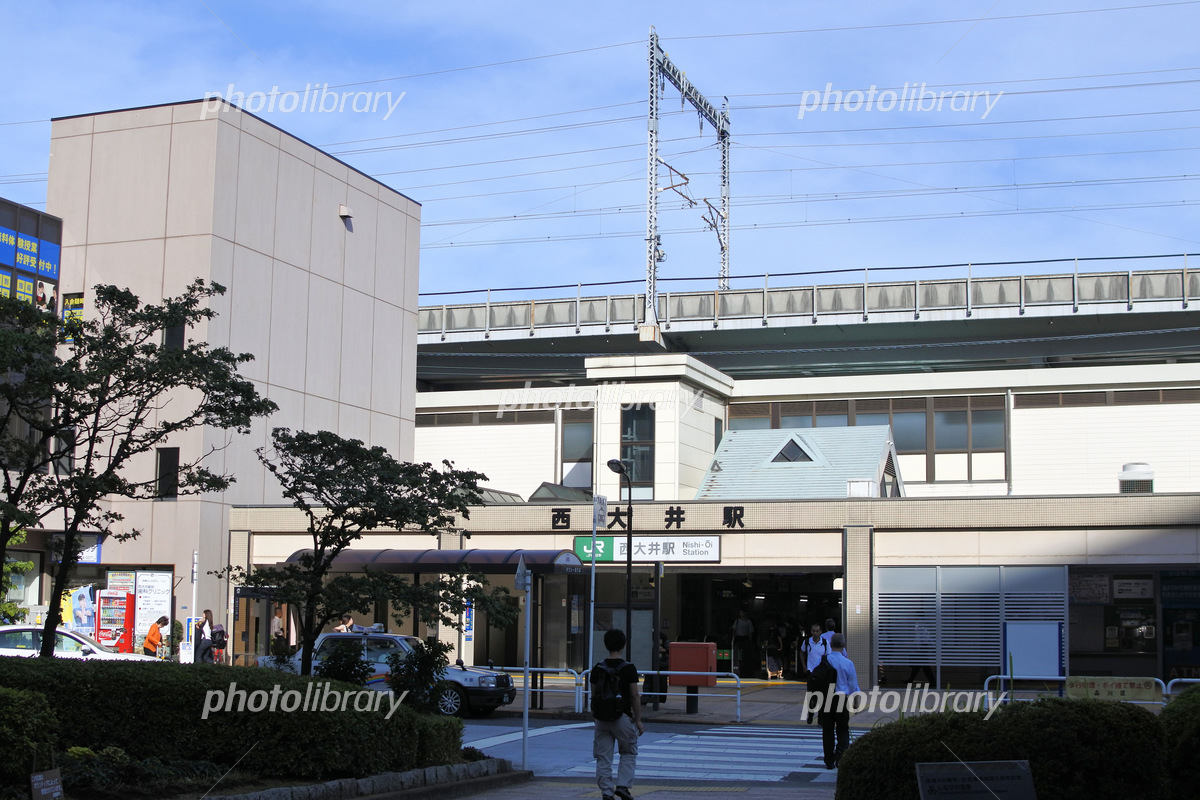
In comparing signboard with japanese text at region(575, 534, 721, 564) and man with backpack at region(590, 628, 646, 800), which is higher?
signboard with japanese text at region(575, 534, 721, 564)

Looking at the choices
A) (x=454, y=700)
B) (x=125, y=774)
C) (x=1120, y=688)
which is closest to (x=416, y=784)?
(x=125, y=774)

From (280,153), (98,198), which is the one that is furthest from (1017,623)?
(98,198)

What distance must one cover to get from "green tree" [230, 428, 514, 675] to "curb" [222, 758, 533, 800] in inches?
120

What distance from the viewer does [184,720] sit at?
37.7 ft

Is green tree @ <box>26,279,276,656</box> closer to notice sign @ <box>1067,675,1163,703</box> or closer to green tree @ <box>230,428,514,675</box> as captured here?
green tree @ <box>230,428,514,675</box>

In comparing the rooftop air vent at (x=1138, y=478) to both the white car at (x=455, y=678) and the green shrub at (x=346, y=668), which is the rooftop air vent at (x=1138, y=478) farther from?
the green shrub at (x=346, y=668)

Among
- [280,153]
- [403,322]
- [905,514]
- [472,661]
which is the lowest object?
[472,661]

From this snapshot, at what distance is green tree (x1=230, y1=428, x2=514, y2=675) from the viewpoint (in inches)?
692

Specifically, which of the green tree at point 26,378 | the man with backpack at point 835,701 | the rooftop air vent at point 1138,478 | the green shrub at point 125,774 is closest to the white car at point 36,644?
the green tree at point 26,378

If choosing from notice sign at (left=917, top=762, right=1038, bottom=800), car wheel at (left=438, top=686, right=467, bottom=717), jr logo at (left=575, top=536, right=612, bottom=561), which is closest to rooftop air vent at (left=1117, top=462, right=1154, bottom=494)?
jr logo at (left=575, top=536, right=612, bottom=561)

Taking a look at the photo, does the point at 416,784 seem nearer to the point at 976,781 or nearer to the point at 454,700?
the point at 976,781

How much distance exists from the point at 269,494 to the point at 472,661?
7.79m

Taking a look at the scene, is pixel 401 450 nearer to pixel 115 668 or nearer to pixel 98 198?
pixel 98 198

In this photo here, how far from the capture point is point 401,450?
40688mm
